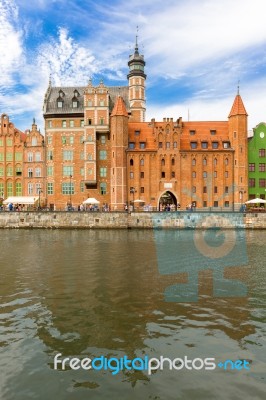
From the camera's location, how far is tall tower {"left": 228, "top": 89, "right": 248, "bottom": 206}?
2761 inches

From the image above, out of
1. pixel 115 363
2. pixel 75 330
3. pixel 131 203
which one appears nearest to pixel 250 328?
pixel 115 363

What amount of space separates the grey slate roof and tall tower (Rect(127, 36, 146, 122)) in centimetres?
164

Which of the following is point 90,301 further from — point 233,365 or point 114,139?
point 114,139

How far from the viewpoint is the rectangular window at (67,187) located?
7644 cm

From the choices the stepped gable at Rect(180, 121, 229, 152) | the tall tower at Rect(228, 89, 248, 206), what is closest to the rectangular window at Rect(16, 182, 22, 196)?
the stepped gable at Rect(180, 121, 229, 152)

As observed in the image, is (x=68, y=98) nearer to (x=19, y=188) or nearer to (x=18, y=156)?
(x=18, y=156)

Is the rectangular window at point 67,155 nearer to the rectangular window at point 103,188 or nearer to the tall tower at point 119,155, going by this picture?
the rectangular window at point 103,188

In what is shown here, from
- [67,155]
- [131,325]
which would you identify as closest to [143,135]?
[67,155]

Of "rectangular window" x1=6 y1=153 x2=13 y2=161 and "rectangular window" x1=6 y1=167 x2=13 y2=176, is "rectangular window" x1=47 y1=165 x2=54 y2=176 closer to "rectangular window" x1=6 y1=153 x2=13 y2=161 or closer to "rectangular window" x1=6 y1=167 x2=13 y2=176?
"rectangular window" x1=6 y1=167 x2=13 y2=176

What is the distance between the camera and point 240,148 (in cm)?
7088

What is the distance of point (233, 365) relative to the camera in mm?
10867

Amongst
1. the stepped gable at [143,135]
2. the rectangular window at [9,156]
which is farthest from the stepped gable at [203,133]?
the rectangular window at [9,156]

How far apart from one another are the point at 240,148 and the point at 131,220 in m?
27.1

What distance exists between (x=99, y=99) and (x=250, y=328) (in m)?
66.2
